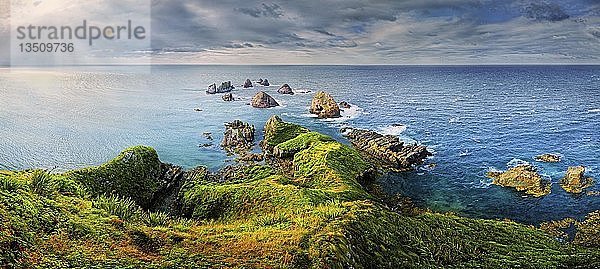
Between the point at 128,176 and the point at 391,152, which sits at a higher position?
the point at 128,176

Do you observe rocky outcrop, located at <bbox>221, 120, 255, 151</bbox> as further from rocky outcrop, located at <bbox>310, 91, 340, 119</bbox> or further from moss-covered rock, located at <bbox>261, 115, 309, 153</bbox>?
rocky outcrop, located at <bbox>310, 91, 340, 119</bbox>

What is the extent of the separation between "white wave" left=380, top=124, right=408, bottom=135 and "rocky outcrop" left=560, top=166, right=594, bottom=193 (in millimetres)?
24675

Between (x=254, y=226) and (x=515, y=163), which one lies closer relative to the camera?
(x=254, y=226)

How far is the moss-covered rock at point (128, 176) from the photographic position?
2405cm

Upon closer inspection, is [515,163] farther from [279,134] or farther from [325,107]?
[325,107]

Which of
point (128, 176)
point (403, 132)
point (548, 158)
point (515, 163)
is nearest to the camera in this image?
point (128, 176)

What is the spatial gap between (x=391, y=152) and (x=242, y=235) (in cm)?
3255

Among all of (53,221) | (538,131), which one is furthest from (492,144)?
(53,221)

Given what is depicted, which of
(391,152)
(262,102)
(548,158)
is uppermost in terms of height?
(262,102)

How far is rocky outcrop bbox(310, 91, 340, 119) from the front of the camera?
71069 mm

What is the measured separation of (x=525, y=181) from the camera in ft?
119

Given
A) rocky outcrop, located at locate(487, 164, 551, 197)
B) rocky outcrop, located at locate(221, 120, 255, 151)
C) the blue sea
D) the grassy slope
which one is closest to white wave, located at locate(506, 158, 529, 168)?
the blue sea

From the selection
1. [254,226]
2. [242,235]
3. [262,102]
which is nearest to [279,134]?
[254,226]

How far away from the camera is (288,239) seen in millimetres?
11969
